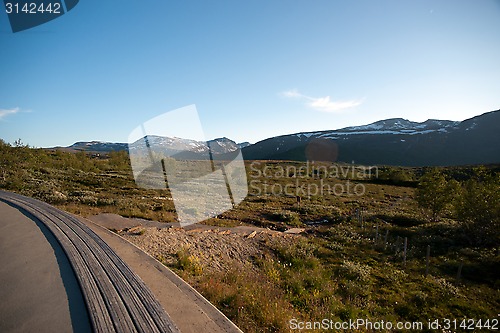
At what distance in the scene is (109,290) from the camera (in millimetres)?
5355

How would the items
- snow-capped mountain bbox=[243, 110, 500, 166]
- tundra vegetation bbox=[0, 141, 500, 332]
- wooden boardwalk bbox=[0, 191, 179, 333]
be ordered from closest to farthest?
wooden boardwalk bbox=[0, 191, 179, 333], tundra vegetation bbox=[0, 141, 500, 332], snow-capped mountain bbox=[243, 110, 500, 166]

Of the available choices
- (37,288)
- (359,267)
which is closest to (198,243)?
(37,288)

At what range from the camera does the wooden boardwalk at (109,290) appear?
4410 mm

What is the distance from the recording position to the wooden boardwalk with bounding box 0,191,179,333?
4410mm

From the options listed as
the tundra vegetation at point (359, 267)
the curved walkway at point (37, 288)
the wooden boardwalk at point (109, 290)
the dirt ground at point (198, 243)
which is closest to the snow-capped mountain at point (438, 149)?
the tundra vegetation at point (359, 267)

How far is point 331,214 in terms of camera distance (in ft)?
98.2

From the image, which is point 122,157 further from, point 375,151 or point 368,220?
point 375,151

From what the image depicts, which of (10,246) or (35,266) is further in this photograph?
(10,246)

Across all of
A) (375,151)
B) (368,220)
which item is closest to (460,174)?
(368,220)

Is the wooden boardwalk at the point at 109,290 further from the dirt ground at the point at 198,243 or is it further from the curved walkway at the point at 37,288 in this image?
the dirt ground at the point at 198,243

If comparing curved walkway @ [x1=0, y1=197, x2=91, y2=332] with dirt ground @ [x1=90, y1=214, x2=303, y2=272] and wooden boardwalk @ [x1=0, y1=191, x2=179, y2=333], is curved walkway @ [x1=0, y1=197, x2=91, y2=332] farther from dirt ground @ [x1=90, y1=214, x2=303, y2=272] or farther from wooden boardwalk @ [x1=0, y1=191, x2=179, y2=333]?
dirt ground @ [x1=90, y1=214, x2=303, y2=272]

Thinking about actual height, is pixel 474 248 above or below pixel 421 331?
below

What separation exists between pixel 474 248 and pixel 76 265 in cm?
2542

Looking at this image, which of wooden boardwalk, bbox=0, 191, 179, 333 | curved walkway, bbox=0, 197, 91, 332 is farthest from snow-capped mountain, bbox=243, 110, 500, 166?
curved walkway, bbox=0, 197, 91, 332
